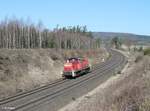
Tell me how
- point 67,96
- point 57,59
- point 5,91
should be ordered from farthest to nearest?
point 57,59 → point 5,91 → point 67,96

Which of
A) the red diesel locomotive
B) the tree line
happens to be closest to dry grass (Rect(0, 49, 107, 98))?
the red diesel locomotive

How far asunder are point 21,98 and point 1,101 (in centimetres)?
183

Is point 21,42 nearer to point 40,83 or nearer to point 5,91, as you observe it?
point 40,83

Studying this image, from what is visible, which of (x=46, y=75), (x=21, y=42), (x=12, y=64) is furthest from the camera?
(x=21, y=42)

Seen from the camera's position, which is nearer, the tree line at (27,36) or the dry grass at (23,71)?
the dry grass at (23,71)

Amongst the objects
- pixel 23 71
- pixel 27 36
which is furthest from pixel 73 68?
pixel 27 36

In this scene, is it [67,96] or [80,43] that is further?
[80,43]

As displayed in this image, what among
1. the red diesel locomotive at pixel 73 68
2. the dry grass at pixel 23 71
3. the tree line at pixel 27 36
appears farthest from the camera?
the tree line at pixel 27 36

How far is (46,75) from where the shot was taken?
4353 centimetres

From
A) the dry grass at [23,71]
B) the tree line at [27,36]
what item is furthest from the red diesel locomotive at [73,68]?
the tree line at [27,36]

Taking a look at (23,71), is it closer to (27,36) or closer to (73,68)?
(73,68)

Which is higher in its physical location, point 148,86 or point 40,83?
point 148,86

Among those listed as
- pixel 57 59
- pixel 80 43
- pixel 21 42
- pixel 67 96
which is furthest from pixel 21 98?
pixel 80 43

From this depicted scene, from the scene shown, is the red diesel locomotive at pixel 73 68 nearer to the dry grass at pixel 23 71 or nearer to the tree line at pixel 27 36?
the dry grass at pixel 23 71
